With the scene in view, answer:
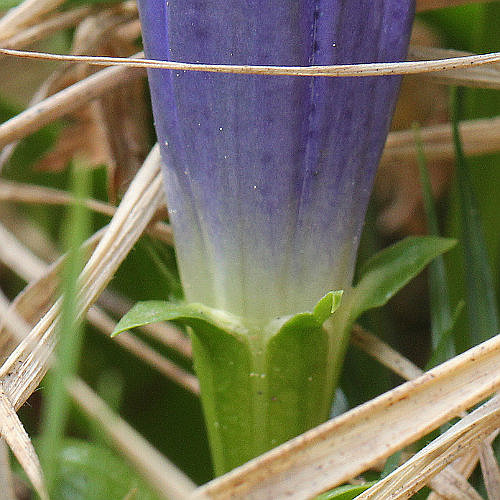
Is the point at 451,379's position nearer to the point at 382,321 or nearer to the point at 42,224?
the point at 382,321

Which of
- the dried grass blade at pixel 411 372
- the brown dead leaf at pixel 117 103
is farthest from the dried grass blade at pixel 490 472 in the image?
the brown dead leaf at pixel 117 103

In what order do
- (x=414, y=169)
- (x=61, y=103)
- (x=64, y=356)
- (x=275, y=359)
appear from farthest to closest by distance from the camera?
1. (x=414, y=169)
2. (x=61, y=103)
3. (x=275, y=359)
4. (x=64, y=356)

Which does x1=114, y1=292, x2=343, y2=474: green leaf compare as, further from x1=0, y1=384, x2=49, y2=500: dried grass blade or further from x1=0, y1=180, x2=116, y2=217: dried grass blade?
x1=0, y1=180, x2=116, y2=217: dried grass blade

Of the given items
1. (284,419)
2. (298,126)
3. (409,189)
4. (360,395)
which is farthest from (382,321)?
(409,189)

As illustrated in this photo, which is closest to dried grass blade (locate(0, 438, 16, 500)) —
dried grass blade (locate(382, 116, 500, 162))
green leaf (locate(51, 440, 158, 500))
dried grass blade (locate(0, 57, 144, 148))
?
green leaf (locate(51, 440, 158, 500))

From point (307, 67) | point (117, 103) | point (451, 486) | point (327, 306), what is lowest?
point (451, 486)

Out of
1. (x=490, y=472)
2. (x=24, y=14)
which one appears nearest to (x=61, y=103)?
(x=24, y=14)

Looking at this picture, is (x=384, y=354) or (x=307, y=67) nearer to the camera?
(x=307, y=67)

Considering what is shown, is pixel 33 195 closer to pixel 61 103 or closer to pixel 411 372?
pixel 61 103
